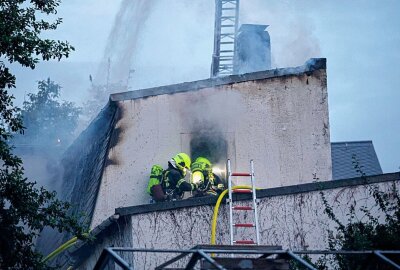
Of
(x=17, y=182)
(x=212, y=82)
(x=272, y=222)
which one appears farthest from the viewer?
(x=212, y=82)

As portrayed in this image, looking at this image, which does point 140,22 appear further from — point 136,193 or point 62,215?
point 62,215

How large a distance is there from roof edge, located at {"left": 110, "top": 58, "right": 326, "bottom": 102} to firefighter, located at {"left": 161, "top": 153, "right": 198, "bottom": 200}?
2.03 metres

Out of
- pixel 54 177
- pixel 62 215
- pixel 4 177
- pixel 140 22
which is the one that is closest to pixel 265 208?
pixel 62 215

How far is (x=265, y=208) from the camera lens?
1191 cm

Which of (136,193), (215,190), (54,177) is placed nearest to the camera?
(215,190)

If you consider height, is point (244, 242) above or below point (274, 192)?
below

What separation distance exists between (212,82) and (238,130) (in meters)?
1.20

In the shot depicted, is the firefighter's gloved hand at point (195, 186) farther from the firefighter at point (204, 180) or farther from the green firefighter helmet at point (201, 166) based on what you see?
the green firefighter helmet at point (201, 166)

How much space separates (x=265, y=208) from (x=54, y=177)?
11.1m

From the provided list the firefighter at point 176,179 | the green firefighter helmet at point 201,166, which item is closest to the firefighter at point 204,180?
the green firefighter helmet at point 201,166

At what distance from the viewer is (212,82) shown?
15828 millimetres

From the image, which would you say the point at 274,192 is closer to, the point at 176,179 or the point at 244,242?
the point at 244,242

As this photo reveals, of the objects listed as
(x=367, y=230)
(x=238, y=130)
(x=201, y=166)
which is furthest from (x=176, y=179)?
(x=367, y=230)

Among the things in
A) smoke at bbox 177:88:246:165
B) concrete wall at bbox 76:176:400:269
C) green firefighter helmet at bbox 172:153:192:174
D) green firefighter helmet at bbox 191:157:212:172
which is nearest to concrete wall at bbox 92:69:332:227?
smoke at bbox 177:88:246:165
